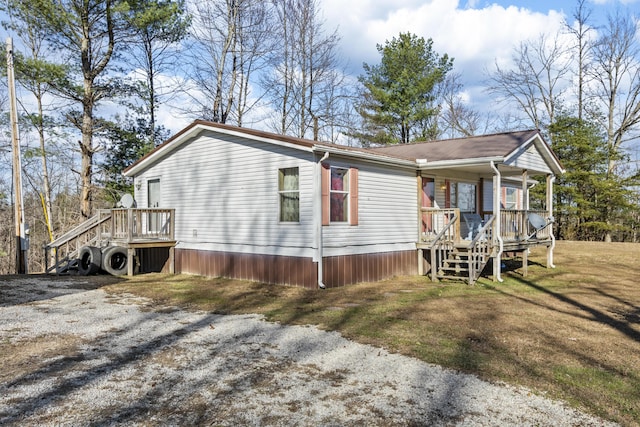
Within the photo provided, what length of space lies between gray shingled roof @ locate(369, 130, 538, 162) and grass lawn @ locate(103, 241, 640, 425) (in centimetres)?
317

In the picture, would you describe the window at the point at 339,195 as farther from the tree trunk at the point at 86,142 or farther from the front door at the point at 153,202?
the tree trunk at the point at 86,142

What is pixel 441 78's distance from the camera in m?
26.1

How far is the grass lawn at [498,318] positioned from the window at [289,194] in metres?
1.62

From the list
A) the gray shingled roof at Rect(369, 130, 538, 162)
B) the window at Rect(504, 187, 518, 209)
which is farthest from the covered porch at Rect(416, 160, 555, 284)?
the window at Rect(504, 187, 518, 209)

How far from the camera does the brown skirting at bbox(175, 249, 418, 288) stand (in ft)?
34.1

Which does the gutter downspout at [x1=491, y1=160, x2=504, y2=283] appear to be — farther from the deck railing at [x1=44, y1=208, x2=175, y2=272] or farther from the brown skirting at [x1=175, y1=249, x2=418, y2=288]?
the deck railing at [x1=44, y1=208, x2=175, y2=272]

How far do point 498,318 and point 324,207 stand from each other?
4.21 meters

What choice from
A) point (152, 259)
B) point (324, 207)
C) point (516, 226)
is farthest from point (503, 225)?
point (152, 259)

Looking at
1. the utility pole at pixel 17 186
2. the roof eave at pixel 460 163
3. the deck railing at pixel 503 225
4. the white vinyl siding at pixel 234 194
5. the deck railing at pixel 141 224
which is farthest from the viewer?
the utility pole at pixel 17 186

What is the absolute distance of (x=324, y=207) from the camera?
10125mm

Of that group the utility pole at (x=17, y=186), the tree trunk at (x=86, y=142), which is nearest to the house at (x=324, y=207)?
the utility pole at (x=17, y=186)

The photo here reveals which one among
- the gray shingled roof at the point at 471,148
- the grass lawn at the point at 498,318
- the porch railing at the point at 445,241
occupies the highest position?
the gray shingled roof at the point at 471,148

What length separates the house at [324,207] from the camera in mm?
10430

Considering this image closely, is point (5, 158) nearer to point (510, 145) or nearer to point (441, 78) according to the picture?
point (441, 78)
